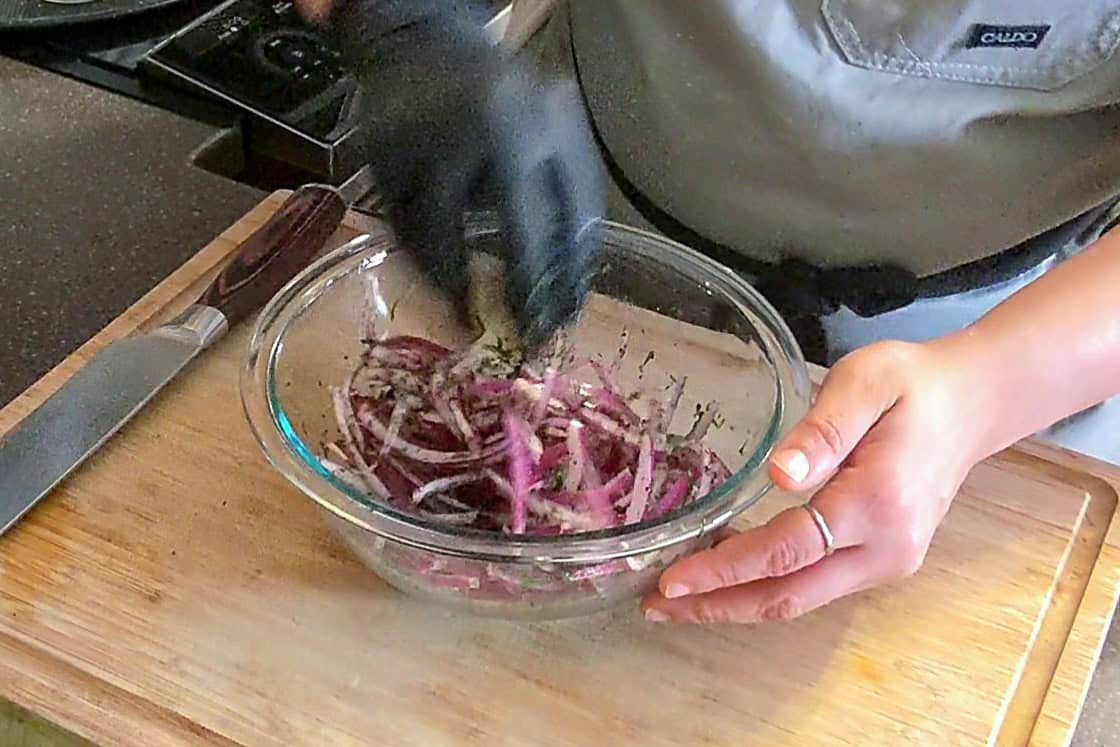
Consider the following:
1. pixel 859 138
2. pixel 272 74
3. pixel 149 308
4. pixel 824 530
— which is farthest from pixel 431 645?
pixel 272 74

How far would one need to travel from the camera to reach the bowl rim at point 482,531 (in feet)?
1.71

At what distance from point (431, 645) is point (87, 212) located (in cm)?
44

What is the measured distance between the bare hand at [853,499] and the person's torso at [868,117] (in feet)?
0.68

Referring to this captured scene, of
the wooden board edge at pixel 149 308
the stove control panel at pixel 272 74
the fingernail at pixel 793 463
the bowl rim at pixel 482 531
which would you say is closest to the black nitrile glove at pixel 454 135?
the bowl rim at pixel 482 531

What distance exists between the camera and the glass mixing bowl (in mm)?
533

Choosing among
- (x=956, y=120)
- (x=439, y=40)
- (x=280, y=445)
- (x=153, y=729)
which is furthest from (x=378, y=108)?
(x=956, y=120)

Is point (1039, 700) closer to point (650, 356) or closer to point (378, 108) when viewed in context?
point (650, 356)

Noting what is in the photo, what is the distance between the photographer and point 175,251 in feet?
2.73

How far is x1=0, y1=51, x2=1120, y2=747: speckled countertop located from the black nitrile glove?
1.00 ft

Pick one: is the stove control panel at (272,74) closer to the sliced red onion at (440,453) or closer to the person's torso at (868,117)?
the person's torso at (868,117)

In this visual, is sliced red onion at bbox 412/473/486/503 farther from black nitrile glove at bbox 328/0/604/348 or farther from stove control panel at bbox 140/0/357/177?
stove control panel at bbox 140/0/357/177

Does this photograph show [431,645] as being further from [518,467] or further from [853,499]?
[853,499]

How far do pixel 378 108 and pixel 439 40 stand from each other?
36 millimetres

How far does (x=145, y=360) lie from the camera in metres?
0.69
